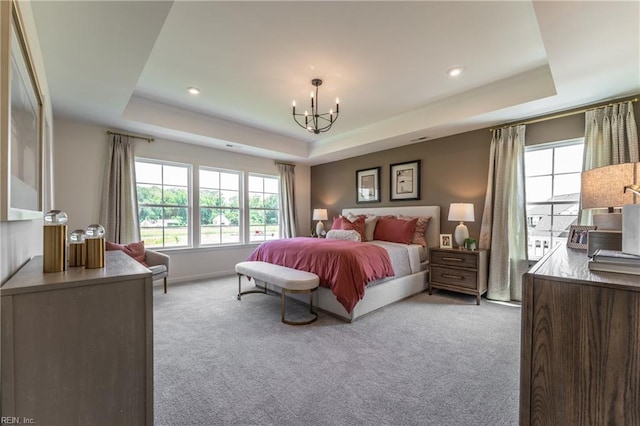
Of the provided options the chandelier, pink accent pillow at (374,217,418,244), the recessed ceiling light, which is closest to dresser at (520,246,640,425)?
the chandelier

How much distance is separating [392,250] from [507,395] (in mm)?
2008

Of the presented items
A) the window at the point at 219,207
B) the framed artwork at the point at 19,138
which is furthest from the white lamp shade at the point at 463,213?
the framed artwork at the point at 19,138

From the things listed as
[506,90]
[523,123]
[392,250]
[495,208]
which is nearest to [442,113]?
[506,90]

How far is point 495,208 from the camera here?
3619 mm

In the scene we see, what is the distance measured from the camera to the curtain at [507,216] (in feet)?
11.4

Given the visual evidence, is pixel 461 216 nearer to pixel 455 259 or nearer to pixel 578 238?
pixel 455 259

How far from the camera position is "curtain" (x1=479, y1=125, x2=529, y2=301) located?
3.47 meters

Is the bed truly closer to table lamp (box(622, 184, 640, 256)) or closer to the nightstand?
the nightstand

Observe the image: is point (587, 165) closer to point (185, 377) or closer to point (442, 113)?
point (442, 113)

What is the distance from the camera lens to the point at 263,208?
5777 mm

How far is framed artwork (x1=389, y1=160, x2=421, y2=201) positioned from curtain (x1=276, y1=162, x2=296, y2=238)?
7.28ft

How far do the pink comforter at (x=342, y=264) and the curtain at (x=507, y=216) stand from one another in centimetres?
151

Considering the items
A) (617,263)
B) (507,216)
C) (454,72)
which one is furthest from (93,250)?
(507,216)

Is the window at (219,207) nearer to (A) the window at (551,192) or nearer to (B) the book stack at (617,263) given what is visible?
(A) the window at (551,192)
